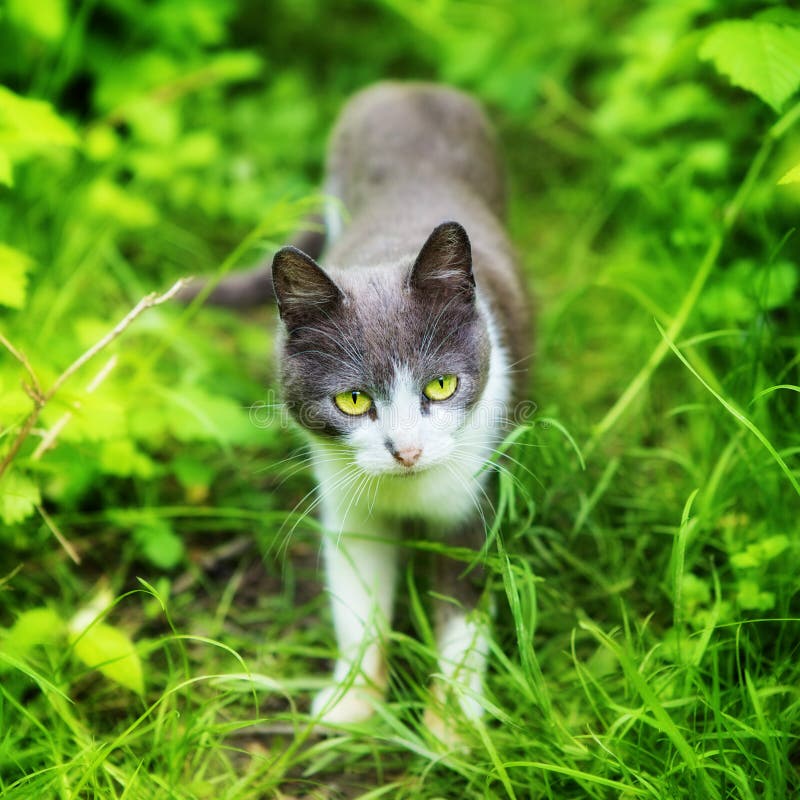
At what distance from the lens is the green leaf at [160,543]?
268cm

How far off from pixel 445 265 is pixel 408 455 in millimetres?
495

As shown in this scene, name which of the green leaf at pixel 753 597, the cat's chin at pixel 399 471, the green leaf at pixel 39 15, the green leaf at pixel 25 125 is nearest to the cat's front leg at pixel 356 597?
the cat's chin at pixel 399 471

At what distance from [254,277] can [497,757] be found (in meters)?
2.01

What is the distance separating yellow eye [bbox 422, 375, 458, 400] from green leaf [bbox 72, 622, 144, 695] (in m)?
0.99

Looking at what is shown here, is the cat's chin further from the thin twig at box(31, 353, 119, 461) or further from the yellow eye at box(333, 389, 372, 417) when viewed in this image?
the thin twig at box(31, 353, 119, 461)

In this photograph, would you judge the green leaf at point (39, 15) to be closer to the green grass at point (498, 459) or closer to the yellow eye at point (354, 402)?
the green grass at point (498, 459)

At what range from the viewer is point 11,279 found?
2.27 meters

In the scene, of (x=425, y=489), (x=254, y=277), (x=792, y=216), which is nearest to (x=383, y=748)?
(x=425, y=489)

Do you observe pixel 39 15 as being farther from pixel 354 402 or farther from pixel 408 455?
pixel 408 455

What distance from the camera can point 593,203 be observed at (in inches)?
164

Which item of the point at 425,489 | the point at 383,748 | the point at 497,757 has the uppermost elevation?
the point at 425,489

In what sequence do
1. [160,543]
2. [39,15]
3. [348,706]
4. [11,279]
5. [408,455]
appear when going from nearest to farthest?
[408,455] < [11,279] < [348,706] < [160,543] < [39,15]

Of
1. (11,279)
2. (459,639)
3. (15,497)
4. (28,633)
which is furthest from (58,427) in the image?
(459,639)

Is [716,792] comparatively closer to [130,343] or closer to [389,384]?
[389,384]
